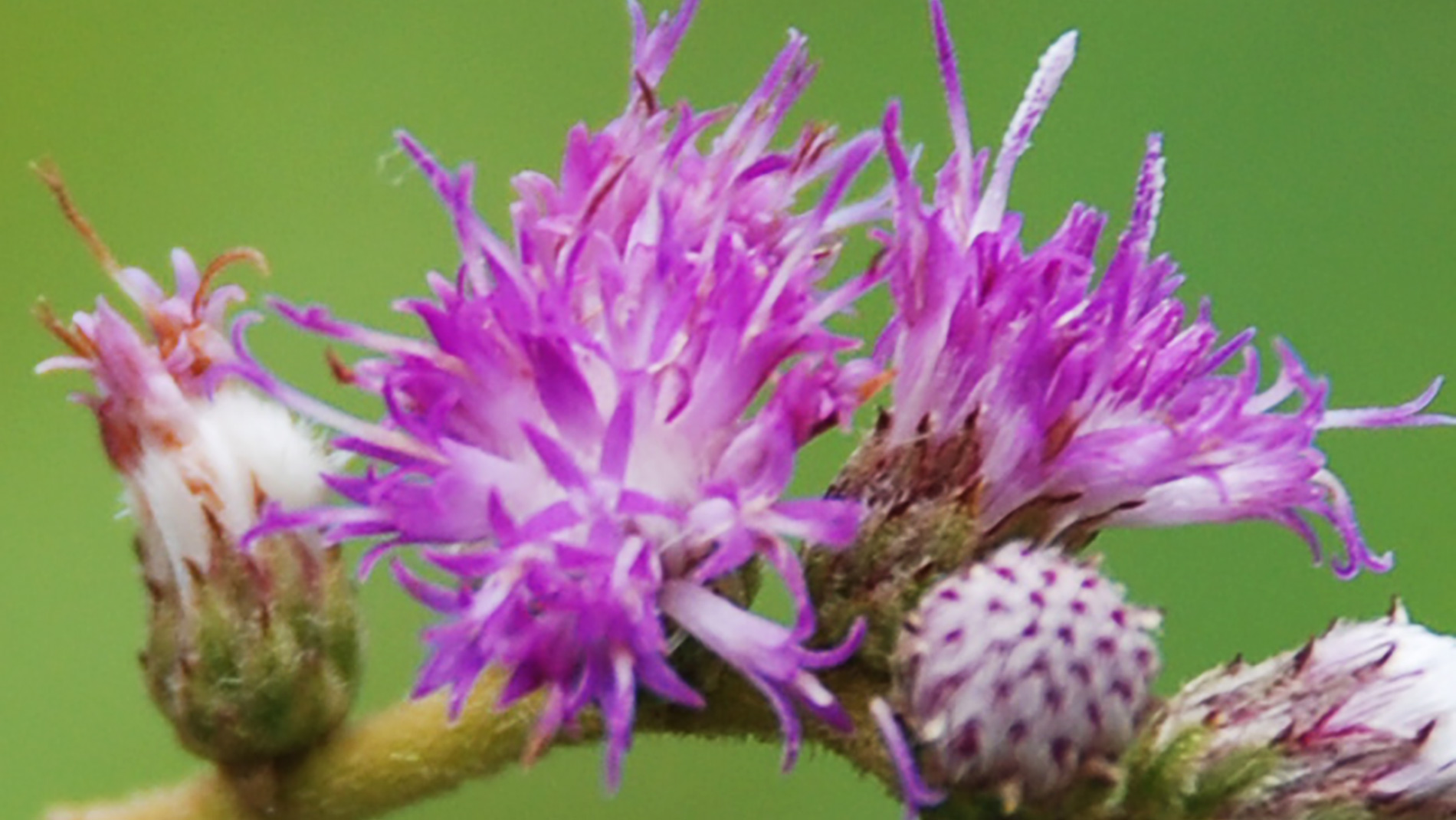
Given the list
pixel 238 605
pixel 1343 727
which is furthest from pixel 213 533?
pixel 1343 727

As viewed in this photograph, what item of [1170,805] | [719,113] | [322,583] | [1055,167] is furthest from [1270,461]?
[1055,167]

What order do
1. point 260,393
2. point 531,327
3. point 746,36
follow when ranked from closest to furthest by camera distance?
point 531,327 < point 260,393 < point 746,36

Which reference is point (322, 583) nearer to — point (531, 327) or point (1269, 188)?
point (531, 327)

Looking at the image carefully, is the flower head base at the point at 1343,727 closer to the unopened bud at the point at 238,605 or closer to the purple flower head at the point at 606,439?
the purple flower head at the point at 606,439

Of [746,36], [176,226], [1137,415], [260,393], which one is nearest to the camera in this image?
[1137,415]

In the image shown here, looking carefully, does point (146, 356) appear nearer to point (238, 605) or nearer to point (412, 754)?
point (238, 605)

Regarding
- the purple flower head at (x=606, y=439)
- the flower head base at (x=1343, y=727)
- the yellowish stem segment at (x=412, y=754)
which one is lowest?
the yellowish stem segment at (x=412, y=754)

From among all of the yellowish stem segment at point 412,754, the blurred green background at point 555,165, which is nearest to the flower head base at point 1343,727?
the yellowish stem segment at point 412,754
